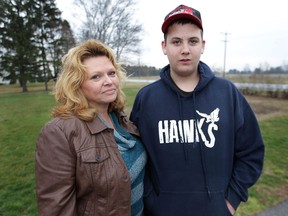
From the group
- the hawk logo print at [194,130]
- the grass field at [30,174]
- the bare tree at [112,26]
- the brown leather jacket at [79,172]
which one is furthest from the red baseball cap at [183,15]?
the bare tree at [112,26]

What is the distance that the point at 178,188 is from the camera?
175 cm

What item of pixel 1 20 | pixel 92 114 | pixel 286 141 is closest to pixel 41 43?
pixel 1 20

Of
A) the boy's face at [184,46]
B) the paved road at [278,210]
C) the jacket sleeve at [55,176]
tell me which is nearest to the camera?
the jacket sleeve at [55,176]

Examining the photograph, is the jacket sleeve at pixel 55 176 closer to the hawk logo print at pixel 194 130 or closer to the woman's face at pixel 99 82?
the woman's face at pixel 99 82

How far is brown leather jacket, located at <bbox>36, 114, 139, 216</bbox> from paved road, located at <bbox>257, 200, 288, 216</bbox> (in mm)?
2418

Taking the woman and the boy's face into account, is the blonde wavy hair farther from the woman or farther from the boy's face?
the boy's face

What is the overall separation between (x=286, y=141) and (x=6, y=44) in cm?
3032

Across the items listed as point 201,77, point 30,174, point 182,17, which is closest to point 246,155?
point 201,77

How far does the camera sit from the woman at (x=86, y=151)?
1381mm

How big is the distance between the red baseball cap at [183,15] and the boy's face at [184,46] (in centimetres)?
4

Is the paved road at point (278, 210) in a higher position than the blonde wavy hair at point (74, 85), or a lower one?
lower

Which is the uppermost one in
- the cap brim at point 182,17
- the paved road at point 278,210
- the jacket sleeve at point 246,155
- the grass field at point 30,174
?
the cap brim at point 182,17

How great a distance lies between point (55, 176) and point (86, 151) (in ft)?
0.70

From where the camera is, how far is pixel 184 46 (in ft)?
5.54
